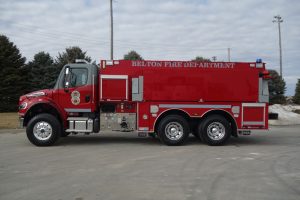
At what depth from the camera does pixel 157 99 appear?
46.4 ft

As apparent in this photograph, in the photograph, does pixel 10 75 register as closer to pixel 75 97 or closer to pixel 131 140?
pixel 131 140

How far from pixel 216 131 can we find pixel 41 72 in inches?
1412

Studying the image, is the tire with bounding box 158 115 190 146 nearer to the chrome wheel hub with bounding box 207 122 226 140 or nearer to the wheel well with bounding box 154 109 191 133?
the wheel well with bounding box 154 109 191 133

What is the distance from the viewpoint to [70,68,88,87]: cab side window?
14.1m

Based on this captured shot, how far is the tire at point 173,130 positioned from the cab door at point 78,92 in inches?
98.8

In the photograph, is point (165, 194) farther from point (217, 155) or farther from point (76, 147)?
point (76, 147)

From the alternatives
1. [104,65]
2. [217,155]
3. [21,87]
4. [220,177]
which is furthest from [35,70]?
[220,177]

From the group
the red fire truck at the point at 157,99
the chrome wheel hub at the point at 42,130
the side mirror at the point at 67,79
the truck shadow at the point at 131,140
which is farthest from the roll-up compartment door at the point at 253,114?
the chrome wheel hub at the point at 42,130

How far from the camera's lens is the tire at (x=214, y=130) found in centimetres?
1423

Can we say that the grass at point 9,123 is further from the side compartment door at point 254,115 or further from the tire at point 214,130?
the side compartment door at point 254,115

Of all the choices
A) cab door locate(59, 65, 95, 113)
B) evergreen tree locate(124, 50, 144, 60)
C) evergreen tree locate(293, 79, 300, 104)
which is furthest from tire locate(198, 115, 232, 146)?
evergreen tree locate(293, 79, 300, 104)

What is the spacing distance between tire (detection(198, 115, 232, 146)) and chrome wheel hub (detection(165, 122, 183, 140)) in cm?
70

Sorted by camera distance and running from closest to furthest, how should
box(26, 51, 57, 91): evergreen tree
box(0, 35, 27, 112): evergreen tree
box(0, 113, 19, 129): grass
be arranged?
box(0, 113, 19, 129): grass < box(0, 35, 27, 112): evergreen tree < box(26, 51, 57, 91): evergreen tree

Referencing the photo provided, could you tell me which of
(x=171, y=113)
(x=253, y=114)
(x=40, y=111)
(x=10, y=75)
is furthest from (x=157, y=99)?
(x=10, y=75)
